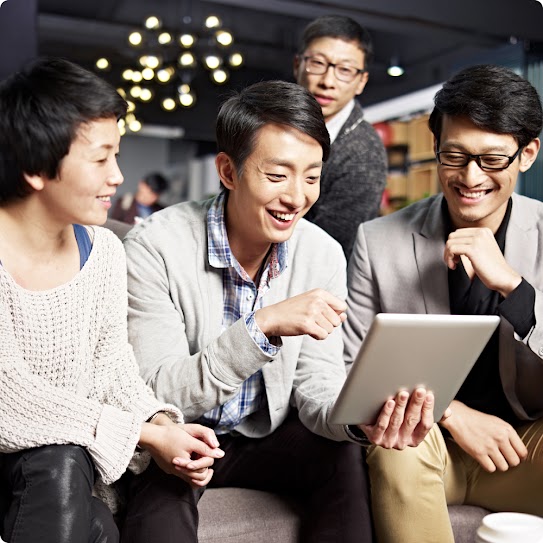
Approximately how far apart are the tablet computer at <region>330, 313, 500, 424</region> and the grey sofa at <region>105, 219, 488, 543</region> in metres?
0.31

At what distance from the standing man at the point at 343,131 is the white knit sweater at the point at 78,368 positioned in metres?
1.13

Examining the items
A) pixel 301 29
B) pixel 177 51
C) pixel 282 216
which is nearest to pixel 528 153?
pixel 282 216

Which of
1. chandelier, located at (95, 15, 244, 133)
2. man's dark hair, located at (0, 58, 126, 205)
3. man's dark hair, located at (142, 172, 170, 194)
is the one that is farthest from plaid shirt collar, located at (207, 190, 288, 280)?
man's dark hair, located at (142, 172, 170, 194)

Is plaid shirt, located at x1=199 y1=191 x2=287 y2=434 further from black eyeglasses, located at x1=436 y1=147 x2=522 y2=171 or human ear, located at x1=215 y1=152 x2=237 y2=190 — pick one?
black eyeglasses, located at x1=436 y1=147 x2=522 y2=171

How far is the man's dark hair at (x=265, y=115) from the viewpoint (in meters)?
1.79

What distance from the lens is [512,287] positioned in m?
1.88

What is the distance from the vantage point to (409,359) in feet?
5.03

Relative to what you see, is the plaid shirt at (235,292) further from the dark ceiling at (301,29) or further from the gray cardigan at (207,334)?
the dark ceiling at (301,29)

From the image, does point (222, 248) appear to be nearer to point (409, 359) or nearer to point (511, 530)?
point (409, 359)

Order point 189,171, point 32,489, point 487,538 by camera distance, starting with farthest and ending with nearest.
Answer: point 189,171 → point 487,538 → point 32,489

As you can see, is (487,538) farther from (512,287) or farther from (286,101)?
(286,101)

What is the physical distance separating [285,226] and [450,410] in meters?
0.60

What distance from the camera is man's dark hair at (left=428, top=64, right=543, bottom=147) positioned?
1.96 metres

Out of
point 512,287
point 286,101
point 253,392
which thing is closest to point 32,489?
point 253,392
